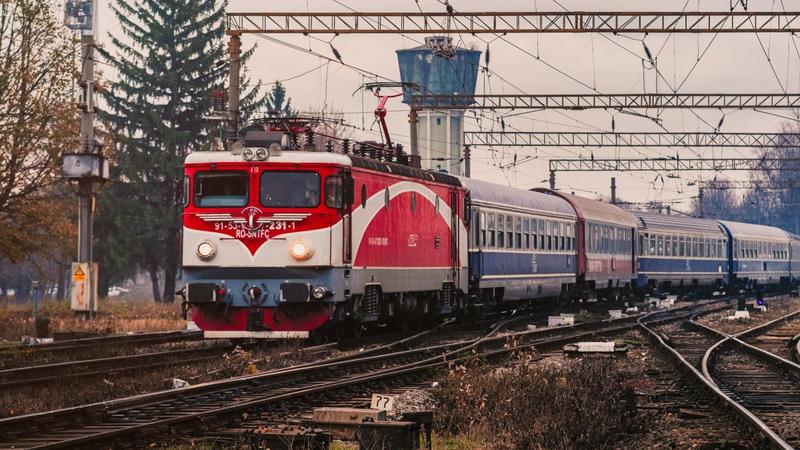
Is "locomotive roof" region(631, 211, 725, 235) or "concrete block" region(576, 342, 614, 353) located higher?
"locomotive roof" region(631, 211, 725, 235)

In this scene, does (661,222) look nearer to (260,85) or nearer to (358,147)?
(260,85)

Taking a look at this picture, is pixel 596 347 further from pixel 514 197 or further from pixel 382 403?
pixel 514 197

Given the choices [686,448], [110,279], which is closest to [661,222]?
[110,279]

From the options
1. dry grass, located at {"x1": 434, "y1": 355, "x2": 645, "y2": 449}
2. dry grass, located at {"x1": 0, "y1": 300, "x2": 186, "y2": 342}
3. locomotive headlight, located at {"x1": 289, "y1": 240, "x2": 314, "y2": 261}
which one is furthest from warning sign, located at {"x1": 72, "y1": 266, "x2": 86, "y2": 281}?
dry grass, located at {"x1": 434, "y1": 355, "x2": 645, "y2": 449}

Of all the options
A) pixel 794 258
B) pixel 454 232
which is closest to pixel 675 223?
pixel 794 258

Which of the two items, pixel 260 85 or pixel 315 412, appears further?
pixel 260 85

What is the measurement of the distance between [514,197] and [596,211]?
9.58m

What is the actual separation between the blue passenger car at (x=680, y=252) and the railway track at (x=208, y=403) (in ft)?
95.1

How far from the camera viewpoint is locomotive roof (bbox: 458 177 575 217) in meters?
28.7

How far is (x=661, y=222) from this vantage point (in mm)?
50375

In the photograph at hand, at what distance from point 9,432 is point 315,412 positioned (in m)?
2.63

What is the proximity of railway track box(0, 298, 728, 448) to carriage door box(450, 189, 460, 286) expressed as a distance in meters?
6.32

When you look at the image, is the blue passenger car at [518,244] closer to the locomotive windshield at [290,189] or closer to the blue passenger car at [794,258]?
the locomotive windshield at [290,189]

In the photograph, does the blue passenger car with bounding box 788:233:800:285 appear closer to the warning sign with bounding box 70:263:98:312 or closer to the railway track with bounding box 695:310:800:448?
the railway track with bounding box 695:310:800:448
